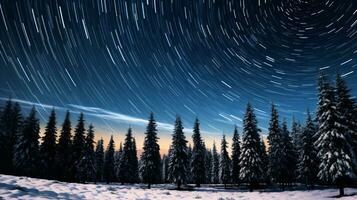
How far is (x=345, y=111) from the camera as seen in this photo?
31.3m

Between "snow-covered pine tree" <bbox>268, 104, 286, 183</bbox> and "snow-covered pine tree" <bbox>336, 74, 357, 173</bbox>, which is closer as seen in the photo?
"snow-covered pine tree" <bbox>336, 74, 357, 173</bbox>

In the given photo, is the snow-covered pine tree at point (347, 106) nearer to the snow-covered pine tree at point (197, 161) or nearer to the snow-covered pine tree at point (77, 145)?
the snow-covered pine tree at point (197, 161)

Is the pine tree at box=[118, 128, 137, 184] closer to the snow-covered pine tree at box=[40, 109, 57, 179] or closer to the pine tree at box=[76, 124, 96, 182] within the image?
the pine tree at box=[76, 124, 96, 182]

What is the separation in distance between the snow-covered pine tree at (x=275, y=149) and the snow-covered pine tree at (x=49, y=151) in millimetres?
40051

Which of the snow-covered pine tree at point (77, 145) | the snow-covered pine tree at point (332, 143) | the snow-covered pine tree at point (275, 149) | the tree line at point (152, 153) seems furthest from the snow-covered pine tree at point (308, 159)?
the snow-covered pine tree at point (77, 145)

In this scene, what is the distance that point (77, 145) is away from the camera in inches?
1903

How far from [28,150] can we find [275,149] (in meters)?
44.0

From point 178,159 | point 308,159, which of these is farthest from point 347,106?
point 178,159

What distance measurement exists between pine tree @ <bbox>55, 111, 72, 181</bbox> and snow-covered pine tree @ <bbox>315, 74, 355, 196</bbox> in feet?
136

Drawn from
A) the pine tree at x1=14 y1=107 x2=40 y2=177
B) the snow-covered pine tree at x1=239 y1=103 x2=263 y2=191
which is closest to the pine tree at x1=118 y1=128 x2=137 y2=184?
the pine tree at x1=14 y1=107 x2=40 y2=177

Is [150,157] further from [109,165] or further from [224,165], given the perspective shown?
[109,165]

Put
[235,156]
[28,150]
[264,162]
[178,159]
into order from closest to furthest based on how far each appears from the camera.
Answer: [28,150] < [178,159] < [264,162] < [235,156]

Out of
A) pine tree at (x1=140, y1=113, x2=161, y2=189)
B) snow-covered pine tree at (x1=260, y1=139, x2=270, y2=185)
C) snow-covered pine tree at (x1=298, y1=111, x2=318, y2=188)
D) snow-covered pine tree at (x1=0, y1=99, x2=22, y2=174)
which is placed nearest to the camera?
snow-covered pine tree at (x1=260, y1=139, x2=270, y2=185)

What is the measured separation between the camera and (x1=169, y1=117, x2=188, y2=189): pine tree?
148ft
